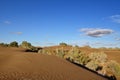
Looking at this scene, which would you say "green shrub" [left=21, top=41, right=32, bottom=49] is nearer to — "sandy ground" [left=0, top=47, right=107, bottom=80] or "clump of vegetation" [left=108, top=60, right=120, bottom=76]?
"clump of vegetation" [left=108, top=60, right=120, bottom=76]

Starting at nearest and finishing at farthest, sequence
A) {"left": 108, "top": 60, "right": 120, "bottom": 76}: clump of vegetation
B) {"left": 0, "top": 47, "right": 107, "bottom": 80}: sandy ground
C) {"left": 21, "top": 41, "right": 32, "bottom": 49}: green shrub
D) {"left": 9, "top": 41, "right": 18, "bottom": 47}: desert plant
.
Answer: {"left": 0, "top": 47, "right": 107, "bottom": 80}: sandy ground
{"left": 108, "top": 60, "right": 120, "bottom": 76}: clump of vegetation
{"left": 21, "top": 41, "right": 32, "bottom": 49}: green shrub
{"left": 9, "top": 41, "right": 18, "bottom": 47}: desert plant

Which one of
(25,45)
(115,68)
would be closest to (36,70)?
(115,68)

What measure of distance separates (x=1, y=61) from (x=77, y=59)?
51.3 ft

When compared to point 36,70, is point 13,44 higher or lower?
higher

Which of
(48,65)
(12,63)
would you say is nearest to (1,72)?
(12,63)

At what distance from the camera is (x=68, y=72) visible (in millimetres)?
17438

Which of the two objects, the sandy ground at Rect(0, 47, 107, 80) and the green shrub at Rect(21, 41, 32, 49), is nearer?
the sandy ground at Rect(0, 47, 107, 80)

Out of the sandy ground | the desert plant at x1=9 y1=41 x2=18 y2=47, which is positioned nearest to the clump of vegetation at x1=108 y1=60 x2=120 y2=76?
the sandy ground

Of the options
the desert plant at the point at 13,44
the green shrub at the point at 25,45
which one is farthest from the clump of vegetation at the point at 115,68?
the desert plant at the point at 13,44

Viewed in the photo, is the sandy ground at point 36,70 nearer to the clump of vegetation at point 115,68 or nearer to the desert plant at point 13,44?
the clump of vegetation at point 115,68

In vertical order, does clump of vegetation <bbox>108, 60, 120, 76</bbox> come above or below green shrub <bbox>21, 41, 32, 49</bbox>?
below

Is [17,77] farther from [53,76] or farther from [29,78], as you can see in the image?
[53,76]

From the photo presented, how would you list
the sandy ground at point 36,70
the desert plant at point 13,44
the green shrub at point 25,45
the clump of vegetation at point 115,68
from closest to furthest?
the sandy ground at point 36,70, the clump of vegetation at point 115,68, the green shrub at point 25,45, the desert plant at point 13,44

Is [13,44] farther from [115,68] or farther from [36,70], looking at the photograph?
[36,70]
